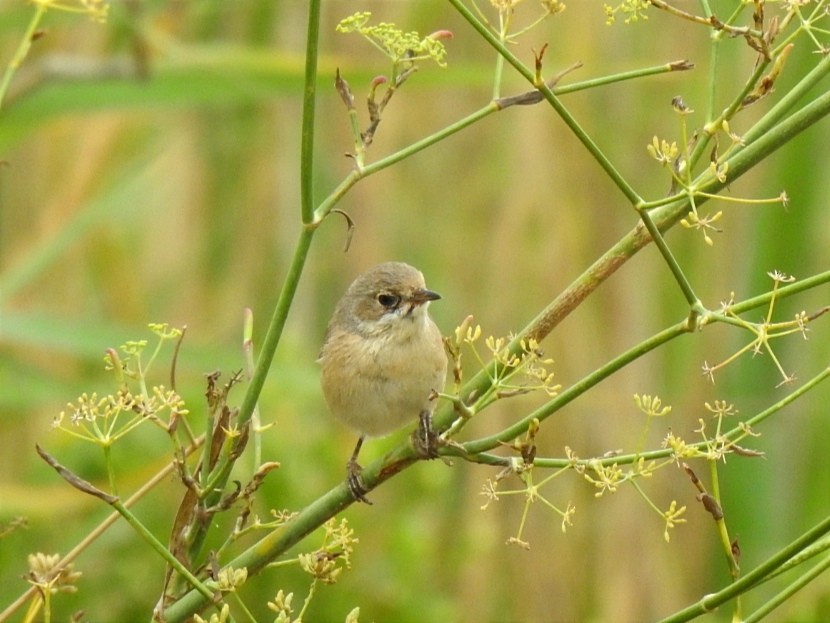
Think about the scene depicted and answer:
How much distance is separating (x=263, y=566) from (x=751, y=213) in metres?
3.37

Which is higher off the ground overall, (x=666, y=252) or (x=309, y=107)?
(x=309, y=107)

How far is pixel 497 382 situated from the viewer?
1778mm

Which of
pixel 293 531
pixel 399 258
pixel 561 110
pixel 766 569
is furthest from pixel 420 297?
pixel 766 569

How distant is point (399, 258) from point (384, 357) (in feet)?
6.96

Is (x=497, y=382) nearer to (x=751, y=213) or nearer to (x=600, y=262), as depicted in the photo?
(x=600, y=262)

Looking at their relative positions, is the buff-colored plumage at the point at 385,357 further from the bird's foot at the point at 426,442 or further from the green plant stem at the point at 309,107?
the green plant stem at the point at 309,107

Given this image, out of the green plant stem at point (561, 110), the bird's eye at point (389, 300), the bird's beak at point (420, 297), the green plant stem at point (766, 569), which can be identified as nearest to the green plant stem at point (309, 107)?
the green plant stem at point (561, 110)

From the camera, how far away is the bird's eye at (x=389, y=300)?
12.7ft

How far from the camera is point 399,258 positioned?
19.2ft

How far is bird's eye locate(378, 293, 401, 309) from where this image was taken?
3873mm

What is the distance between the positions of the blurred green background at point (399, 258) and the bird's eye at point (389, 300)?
527 millimetres

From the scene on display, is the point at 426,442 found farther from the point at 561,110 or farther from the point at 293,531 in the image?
the point at 561,110

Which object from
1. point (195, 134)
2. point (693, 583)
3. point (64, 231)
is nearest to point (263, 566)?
point (64, 231)

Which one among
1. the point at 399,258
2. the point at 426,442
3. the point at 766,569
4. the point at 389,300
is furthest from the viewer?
the point at 399,258
